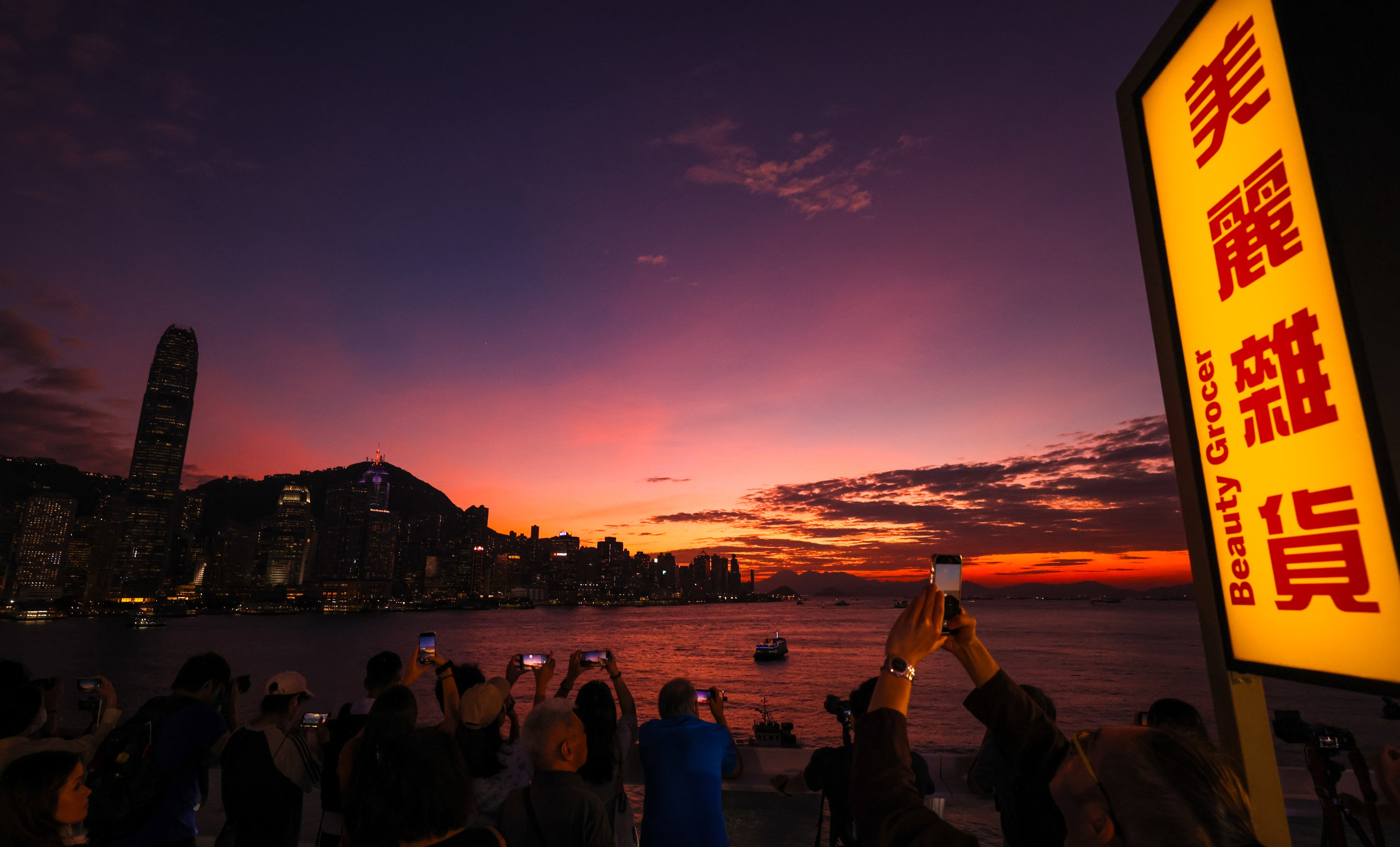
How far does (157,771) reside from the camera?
10.9 ft

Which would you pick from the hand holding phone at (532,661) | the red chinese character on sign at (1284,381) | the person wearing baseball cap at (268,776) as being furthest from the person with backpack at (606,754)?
the red chinese character on sign at (1284,381)

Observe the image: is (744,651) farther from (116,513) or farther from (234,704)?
(116,513)

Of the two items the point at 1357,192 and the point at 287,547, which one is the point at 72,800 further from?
the point at 287,547

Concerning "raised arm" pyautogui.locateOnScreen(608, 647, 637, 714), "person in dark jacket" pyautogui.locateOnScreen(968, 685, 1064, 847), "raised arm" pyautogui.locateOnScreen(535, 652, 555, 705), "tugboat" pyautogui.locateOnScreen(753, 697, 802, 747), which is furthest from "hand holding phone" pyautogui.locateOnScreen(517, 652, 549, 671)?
"tugboat" pyautogui.locateOnScreen(753, 697, 802, 747)

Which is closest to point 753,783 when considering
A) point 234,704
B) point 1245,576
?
point 234,704

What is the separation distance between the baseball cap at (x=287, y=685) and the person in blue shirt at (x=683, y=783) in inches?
75.3

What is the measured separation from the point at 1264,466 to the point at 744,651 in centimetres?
7527

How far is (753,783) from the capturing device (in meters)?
5.91

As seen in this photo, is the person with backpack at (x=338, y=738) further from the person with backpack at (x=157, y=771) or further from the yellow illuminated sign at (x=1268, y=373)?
the yellow illuminated sign at (x=1268, y=373)

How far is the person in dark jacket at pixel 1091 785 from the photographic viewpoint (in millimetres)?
1151

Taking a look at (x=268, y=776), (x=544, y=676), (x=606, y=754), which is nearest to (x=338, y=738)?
(x=268, y=776)

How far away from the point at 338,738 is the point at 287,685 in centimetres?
41

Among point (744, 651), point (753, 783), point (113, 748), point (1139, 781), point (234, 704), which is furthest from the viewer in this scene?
point (744, 651)

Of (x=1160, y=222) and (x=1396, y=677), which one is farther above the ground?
(x=1160, y=222)
